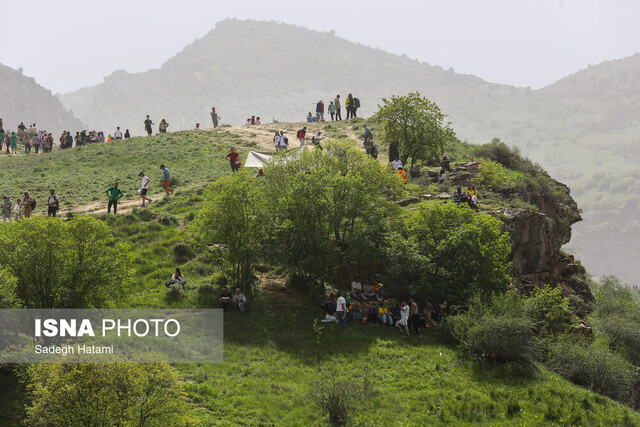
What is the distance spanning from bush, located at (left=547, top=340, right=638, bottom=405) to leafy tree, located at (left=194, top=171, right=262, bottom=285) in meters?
12.3

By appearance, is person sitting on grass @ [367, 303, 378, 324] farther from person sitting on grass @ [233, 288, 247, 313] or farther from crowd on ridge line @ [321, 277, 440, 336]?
person sitting on grass @ [233, 288, 247, 313]

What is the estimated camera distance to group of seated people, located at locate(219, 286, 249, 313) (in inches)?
851

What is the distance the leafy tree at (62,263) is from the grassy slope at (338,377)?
318 cm

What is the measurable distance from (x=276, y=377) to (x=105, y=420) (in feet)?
23.2

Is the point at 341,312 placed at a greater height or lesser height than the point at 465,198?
lesser

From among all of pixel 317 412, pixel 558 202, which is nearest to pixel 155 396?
pixel 317 412

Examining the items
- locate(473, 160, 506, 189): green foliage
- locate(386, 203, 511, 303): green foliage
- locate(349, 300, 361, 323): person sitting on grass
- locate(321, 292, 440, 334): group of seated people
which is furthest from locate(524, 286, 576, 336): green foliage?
locate(473, 160, 506, 189): green foliage

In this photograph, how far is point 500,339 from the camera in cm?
1898

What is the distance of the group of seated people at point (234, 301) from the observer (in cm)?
2161

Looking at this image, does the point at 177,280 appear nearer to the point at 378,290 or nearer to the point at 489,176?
the point at 378,290

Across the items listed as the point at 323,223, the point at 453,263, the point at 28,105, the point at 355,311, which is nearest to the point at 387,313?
the point at 355,311

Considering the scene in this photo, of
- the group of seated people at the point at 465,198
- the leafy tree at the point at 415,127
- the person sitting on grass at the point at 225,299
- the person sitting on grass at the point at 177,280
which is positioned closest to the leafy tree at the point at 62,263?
the person sitting on grass at the point at 225,299

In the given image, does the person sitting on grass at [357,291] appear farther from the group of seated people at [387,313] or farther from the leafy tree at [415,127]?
the leafy tree at [415,127]

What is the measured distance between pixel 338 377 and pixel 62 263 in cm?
912
